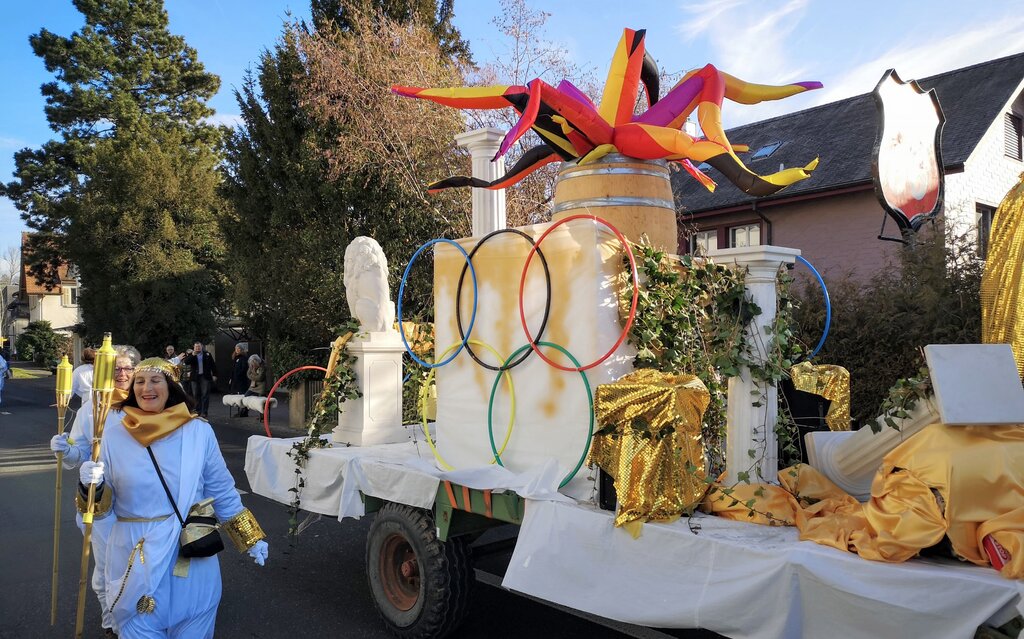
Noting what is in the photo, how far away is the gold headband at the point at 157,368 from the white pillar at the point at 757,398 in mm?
2830

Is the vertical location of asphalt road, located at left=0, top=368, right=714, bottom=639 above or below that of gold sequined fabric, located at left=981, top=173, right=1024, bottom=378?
below

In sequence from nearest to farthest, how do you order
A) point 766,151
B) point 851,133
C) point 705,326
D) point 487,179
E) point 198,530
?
point 198,530 < point 705,326 < point 487,179 < point 851,133 < point 766,151

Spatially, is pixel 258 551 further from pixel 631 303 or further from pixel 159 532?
pixel 631 303

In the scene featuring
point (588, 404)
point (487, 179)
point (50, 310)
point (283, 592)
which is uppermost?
point (50, 310)

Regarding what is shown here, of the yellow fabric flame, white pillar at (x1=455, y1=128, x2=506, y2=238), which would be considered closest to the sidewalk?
white pillar at (x1=455, y1=128, x2=506, y2=238)

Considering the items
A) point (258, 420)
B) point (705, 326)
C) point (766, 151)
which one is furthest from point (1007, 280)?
point (766, 151)

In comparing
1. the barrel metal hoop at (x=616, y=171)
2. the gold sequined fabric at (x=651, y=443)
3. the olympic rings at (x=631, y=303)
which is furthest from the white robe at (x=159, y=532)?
the barrel metal hoop at (x=616, y=171)

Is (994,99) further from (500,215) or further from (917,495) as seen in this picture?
(917,495)

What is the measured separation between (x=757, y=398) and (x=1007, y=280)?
1.19 meters

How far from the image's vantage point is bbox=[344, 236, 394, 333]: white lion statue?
6.52 metres

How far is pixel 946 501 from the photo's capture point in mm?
2699

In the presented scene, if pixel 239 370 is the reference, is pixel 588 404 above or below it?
above

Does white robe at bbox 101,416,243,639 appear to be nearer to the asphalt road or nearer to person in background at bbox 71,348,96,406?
the asphalt road

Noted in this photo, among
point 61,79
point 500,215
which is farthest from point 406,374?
point 61,79
